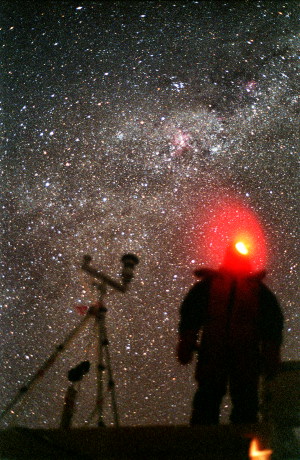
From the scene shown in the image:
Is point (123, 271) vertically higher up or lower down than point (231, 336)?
higher up

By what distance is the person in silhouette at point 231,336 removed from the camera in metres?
1.59

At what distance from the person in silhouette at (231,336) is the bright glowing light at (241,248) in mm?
53

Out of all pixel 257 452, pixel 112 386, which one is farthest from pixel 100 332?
pixel 257 452

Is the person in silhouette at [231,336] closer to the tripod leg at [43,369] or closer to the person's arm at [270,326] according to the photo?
the person's arm at [270,326]

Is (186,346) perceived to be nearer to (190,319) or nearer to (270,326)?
(190,319)

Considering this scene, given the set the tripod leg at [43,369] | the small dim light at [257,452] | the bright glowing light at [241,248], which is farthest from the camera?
the bright glowing light at [241,248]

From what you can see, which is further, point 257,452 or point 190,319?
point 190,319

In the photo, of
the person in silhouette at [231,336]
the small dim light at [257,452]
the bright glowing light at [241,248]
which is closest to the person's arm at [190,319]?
the person in silhouette at [231,336]

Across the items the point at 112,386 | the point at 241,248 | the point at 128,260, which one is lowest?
the point at 112,386

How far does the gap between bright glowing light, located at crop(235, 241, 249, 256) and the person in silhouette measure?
0.05m

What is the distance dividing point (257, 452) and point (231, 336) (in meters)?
0.85

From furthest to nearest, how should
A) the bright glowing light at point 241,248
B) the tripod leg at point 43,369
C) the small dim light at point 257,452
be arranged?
the bright glowing light at point 241,248 → the tripod leg at point 43,369 → the small dim light at point 257,452

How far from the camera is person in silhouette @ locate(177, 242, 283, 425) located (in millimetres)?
1588

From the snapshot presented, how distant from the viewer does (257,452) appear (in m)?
0.83
